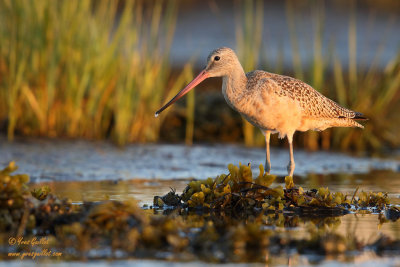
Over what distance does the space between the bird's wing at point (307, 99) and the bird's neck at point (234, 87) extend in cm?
36

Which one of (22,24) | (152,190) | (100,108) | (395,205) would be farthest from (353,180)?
(22,24)

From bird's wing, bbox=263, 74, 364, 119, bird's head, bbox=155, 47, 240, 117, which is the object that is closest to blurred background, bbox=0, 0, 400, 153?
bird's wing, bbox=263, 74, 364, 119

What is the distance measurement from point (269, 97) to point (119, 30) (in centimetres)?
341

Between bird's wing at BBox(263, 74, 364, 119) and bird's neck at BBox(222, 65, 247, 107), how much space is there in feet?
1.17

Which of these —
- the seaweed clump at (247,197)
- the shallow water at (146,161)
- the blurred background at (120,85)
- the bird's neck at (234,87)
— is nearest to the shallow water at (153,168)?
the shallow water at (146,161)

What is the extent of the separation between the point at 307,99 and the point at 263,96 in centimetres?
72

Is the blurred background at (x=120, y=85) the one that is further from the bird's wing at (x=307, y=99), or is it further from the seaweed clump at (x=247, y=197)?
the seaweed clump at (x=247, y=197)

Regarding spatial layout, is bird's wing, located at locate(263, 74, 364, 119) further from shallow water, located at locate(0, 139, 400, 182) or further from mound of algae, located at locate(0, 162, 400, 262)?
mound of algae, located at locate(0, 162, 400, 262)

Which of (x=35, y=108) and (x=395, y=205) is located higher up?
(x=35, y=108)

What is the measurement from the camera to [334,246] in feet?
17.1

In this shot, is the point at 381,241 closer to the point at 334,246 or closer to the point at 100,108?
the point at 334,246

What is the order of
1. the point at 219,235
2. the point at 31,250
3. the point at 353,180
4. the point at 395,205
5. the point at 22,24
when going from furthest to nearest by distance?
the point at 22,24
the point at 353,180
the point at 395,205
the point at 219,235
the point at 31,250

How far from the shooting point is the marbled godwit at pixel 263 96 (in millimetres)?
7945

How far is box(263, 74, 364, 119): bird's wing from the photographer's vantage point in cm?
820
